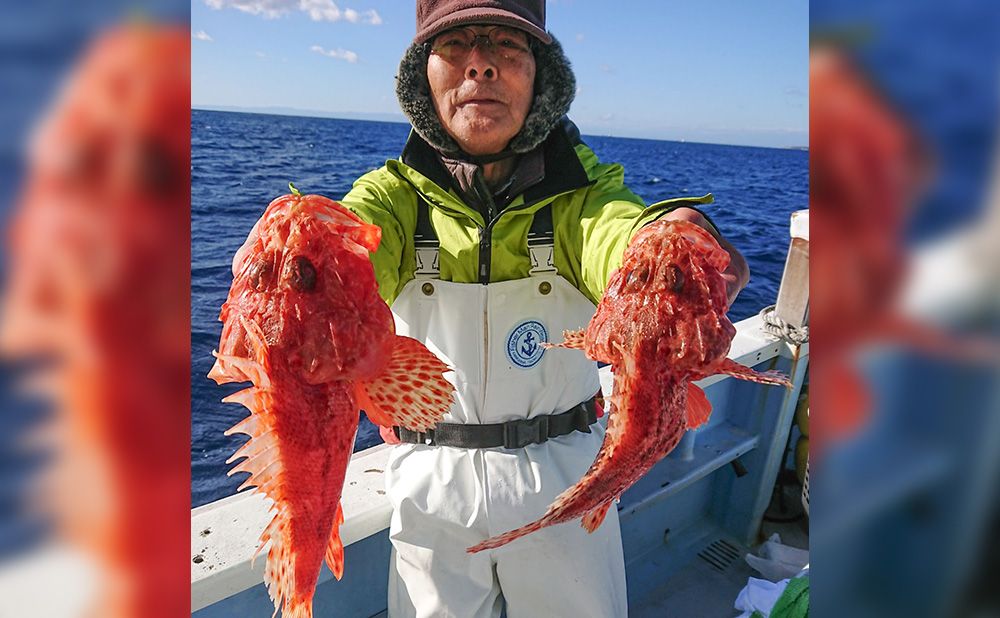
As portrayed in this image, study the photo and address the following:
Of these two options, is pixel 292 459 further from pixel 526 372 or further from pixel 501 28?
pixel 501 28

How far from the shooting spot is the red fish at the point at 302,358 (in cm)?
170

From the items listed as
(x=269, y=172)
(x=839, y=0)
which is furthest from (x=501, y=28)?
(x=269, y=172)

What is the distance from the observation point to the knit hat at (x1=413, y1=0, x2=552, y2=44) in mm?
2566

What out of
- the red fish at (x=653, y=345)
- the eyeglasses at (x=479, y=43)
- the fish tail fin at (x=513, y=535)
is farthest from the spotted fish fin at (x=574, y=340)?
the eyeglasses at (x=479, y=43)

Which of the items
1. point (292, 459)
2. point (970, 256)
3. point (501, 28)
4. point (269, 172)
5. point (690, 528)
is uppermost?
point (269, 172)

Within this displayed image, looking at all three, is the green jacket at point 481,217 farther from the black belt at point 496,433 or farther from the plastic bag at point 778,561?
the plastic bag at point 778,561

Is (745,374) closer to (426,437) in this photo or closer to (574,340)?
(574,340)

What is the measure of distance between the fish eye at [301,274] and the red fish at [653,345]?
2.75 ft

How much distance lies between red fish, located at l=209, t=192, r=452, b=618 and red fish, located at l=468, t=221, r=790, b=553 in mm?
508

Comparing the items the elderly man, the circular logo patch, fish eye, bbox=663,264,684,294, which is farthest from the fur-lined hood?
fish eye, bbox=663,264,684,294

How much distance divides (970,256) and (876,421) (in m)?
0.19

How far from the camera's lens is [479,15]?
8.38ft

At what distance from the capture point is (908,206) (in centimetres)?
61

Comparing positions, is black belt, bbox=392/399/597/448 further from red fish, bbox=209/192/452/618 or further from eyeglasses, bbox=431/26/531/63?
eyeglasses, bbox=431/26/531/63
